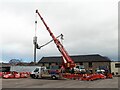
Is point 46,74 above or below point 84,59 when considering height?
below

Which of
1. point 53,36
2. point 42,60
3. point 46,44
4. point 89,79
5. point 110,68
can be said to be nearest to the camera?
point 89,79

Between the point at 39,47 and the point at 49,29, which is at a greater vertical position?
the point at 49,29

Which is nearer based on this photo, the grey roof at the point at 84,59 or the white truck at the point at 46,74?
the white truck at the point at 46,74

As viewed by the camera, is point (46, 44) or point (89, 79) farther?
point (46, 44)

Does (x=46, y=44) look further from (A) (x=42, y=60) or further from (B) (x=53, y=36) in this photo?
(A) (x=42, y=60)

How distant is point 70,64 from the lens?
138 ft

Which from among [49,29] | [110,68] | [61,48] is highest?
[49,29]

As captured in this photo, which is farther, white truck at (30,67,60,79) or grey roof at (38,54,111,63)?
grey roof at (38,54,111,63)

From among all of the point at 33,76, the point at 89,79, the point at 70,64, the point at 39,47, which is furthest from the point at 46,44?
the point at 89,79

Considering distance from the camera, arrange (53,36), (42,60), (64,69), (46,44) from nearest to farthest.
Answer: (64,69), (53,36), (46,44), (42,60)

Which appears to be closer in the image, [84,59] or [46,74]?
[46,74]

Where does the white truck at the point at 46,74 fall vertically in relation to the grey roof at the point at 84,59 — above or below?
below

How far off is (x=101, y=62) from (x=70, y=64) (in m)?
40.1

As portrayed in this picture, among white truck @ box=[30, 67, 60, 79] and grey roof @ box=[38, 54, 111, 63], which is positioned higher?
grey roof @ box=[38, 54, 111, 63]
